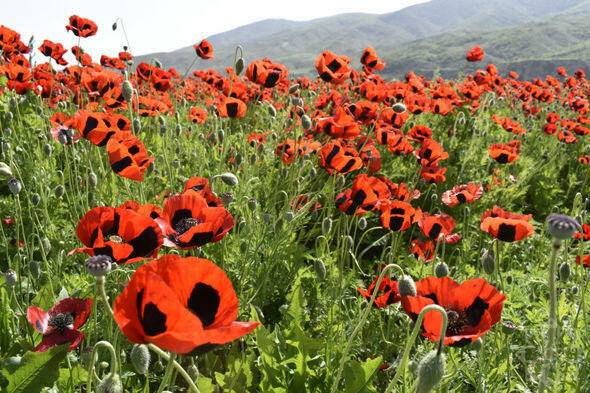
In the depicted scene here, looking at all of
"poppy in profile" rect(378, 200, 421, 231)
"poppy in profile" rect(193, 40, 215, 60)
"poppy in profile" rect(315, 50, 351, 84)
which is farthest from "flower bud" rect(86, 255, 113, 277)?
"poppy in profile" rect(193, 40, 215, 60)

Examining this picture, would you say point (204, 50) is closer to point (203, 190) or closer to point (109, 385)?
point (203, 190)

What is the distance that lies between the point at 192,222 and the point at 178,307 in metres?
0.81

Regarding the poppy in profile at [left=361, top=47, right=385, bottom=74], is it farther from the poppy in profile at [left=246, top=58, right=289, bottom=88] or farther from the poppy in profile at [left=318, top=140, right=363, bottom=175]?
the poppy in profile at [left=318, top=140, right=363, bottom=175]

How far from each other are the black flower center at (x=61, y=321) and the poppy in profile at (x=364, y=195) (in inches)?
50.8

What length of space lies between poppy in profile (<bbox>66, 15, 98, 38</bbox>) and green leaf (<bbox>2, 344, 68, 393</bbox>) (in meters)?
3.85

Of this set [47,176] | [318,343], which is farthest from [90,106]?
[318,343]

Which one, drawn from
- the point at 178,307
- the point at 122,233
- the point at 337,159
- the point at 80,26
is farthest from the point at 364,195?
the point at 80,26

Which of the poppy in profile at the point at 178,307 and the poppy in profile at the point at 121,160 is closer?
the poppy in profile at the point at 178,307

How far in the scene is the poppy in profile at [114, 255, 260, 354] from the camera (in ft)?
2.90

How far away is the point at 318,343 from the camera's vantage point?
186 centimetres

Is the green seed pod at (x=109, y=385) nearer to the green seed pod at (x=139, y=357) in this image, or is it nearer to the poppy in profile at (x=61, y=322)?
the green seed pod at (x=139, y=357)

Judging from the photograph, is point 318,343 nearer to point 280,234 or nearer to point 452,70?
point 280,234

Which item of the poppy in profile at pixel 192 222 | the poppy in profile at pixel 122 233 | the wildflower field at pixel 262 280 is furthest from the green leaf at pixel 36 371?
the poppy in profile at pixel 192 222

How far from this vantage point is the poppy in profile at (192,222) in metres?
1.54
